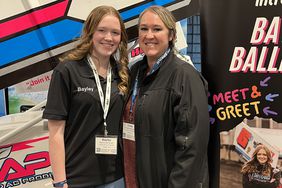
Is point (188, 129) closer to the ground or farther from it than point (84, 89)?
closer to the ground

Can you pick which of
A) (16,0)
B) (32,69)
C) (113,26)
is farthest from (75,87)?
(16,0)

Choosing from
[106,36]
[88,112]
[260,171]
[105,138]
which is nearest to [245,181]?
[260,171]

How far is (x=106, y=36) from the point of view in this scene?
4.82 feet

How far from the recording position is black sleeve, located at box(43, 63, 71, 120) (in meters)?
1.40

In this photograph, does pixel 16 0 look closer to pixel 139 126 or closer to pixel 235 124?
pixel 139 126

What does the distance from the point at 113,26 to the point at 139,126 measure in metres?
0.45

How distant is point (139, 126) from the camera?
140 cm

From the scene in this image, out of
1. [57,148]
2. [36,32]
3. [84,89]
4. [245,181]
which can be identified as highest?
[36,32]

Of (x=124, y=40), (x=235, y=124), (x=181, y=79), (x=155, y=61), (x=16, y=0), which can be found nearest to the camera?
(x=181, y=79)

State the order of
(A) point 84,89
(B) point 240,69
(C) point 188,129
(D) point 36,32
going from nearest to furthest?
(C) point 188,129 < (A) point 84,89 < (B) point 240,69 < (D) point 36,32

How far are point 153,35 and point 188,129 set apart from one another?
403 millimetres

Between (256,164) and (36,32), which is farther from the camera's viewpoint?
(36,32)

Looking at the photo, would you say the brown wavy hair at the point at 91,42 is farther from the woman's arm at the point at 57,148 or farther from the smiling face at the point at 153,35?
the woman's arm at the point at 57,148

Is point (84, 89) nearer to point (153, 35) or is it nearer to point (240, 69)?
point (153, 35)
